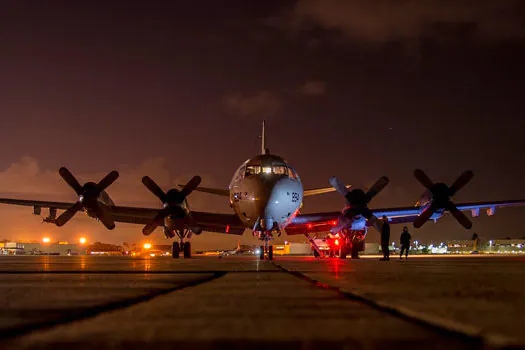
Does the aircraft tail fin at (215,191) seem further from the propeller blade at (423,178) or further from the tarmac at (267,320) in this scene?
the tarmac at (267,320)

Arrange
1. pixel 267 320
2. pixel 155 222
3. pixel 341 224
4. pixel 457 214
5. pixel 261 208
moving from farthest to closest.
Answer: pixel 341 224, pixel 457 214, pixel 155 222, pixel 261 208, pixel 267 320

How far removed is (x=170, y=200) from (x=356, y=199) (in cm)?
1066

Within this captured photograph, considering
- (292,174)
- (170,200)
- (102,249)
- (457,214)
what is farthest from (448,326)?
(102,249)

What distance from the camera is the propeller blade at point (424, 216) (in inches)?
1243

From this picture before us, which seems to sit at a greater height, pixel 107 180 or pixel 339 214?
pixel 107 180

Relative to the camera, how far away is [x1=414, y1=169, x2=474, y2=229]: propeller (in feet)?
103

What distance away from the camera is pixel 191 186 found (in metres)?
30.9

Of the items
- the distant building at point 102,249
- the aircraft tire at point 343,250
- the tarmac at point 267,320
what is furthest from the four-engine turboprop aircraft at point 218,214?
the distant building at point 102,249

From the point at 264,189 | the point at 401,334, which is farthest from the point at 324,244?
the point at 401,334

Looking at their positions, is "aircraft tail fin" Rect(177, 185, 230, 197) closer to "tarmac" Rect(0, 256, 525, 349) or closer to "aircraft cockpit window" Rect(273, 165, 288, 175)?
"aircraft cockpit window" Rect(273, 165, 288, 175)

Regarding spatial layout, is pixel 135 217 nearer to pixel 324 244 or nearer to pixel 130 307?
pixel 324 244

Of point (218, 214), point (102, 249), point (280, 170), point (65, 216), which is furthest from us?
point (102, 249)

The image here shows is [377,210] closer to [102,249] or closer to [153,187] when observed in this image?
[153,187]

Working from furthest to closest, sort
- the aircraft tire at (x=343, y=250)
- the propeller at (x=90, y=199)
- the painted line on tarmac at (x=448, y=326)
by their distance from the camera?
1. the aircraft tire at (x=343, y=250)
2. the propeller at (x=90, y=199)
3. the painted line on tarmac at (x=448, y=326)
